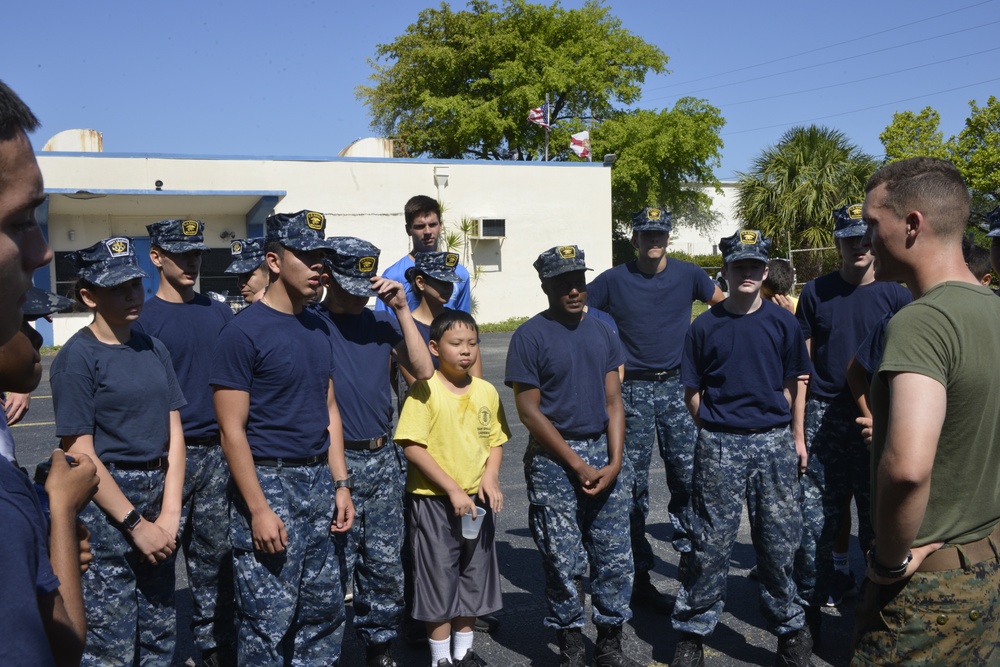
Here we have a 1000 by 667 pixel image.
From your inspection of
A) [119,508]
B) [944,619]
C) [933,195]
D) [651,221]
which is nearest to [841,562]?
[651,221]

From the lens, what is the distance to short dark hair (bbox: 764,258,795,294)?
6164 millimetres

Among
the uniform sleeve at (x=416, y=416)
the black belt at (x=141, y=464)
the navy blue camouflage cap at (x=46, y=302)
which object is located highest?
the navy blue camouflage cap at (x=46, y=302)

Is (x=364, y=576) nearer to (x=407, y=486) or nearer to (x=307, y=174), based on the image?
(x=407, y=486)

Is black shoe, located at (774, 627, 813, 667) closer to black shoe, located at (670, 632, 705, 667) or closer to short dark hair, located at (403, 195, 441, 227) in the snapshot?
black shoe, located at (670, 632, 705, 667)

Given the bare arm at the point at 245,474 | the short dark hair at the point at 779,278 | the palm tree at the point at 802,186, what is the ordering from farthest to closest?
1. the palm tree at the point at 802,186
2. the short dark hair at the point at 779,278
3. the bare arm at the point at 245,474

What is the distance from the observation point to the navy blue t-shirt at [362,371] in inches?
170

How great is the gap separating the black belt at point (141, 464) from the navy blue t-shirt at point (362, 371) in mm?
865

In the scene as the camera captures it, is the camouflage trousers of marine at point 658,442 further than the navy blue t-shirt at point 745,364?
Yes

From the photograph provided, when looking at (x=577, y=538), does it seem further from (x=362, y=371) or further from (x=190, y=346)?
(x=190, y=346)

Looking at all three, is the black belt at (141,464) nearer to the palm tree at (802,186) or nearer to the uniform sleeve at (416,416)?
the uniform sleeve at (416,416)

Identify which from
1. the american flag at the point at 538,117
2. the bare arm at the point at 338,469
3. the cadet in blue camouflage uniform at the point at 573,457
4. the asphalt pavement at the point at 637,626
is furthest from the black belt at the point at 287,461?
the american flag at the point at 538,117

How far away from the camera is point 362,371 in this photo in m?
4.38

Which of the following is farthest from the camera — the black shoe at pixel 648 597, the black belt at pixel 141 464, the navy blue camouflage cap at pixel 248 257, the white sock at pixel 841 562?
the navy blue camouflage cap at pixel 248 257

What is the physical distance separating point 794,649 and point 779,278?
283 cm
